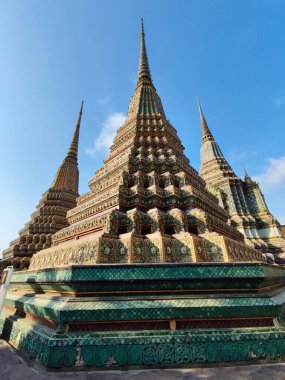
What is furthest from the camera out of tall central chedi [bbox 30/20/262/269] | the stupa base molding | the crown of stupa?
the crown of stupa

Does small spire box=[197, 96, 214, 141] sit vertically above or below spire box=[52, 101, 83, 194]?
above

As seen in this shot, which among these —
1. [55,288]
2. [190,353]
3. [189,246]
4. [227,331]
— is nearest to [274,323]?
[227,331]

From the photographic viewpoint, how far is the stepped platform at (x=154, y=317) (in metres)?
2.80

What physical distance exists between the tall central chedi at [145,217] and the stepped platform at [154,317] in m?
0.59

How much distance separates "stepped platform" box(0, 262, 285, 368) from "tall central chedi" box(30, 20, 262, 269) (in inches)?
23.3

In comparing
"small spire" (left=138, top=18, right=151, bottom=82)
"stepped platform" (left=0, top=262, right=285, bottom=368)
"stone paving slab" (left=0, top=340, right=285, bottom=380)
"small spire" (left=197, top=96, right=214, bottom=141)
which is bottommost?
"stone paving slab" (left=0, top=340, right=285, bottom=380)

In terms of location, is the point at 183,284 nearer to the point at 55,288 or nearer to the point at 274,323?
the point at 274,323

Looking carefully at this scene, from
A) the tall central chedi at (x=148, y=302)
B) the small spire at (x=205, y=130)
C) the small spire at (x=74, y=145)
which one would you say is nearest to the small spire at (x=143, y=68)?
the tall central chedi at (x=148, y=302)

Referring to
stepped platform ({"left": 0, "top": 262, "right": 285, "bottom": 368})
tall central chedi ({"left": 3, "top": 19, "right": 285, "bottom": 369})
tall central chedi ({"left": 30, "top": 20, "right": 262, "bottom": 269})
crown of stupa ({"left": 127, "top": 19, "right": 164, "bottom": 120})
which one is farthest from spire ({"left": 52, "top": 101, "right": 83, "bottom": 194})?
stepped platform ({"left": 0, "top": 262, "right": 285, "bottom": 368})

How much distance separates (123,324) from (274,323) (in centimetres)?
232

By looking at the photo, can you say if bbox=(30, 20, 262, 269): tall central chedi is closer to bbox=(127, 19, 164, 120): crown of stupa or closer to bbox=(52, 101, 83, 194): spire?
A: bbox=(127, 19, 164, 120): crown of stupa

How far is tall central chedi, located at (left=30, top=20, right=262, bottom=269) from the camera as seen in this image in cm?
424

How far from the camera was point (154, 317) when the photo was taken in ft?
10.3

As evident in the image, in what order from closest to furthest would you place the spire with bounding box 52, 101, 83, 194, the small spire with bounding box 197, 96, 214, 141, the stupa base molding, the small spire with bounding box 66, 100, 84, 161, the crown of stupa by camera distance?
1. the stupa base molding
2. the crown of stupa
3. the spire with bounding box 52, 101, 83, 194
4. the small spire with bounding box 66, 100, 84, 161
5. the small spire with bounding box 197, 96, 214, 141
